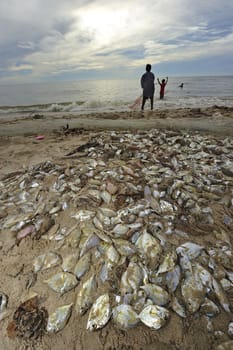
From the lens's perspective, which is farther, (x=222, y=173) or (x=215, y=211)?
(x=222, y=173)

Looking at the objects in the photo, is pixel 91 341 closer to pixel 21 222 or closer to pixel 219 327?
pixel 219 327

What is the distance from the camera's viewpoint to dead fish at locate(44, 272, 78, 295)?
5.71 ft

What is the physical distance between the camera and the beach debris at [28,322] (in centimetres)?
152

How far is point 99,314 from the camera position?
5.07 ft

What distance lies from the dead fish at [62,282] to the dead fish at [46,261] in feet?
0.46

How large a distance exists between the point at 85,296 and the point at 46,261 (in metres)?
0.57

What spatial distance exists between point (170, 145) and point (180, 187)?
2247mm

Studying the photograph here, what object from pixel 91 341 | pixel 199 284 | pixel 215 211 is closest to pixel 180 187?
pixel 215 211

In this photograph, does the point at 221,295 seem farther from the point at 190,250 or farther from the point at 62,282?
the point at 62,282

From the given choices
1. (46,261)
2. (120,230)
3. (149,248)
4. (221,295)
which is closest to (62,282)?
(46,261)

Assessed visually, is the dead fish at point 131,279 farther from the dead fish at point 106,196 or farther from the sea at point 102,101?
the sea at point 102,101

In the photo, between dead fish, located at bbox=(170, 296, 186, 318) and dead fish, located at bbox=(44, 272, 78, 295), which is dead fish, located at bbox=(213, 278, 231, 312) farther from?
dead fish, located at bbox=(44, 272, 78, 295)

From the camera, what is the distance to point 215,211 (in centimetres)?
249

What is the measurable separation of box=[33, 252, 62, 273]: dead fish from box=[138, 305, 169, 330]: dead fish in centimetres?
91
